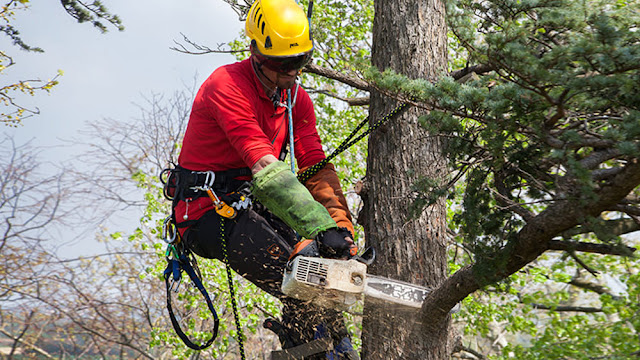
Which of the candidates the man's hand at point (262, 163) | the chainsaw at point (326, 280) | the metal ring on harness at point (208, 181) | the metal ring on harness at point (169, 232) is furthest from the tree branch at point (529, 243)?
the metal ring on harness at point (169, 232)

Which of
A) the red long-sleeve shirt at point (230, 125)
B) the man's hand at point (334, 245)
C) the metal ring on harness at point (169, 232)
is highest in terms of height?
the red long-sleeve shirt at point (230, 125)

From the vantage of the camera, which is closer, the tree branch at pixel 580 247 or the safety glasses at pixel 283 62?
the tree branch at pixel 580 247

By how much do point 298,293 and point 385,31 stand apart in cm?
200

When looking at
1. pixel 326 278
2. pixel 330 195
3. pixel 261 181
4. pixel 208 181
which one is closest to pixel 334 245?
pixel 326 278

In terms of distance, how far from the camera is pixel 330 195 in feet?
10.8

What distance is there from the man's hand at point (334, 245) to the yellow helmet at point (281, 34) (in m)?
0.99

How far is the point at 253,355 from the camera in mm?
13398

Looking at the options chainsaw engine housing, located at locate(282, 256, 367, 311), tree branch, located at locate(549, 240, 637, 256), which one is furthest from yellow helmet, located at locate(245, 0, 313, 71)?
tree branch, located at locate(549, 240, 637, 256)

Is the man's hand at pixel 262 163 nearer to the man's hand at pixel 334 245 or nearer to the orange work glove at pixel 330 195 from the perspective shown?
the man's hand at pixel 334 245

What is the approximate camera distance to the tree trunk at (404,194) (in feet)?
10.4

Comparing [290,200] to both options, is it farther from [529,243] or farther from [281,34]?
[529,243]

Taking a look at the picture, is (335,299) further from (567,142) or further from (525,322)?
(525,322)

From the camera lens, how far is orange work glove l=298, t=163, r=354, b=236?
3.23 metres

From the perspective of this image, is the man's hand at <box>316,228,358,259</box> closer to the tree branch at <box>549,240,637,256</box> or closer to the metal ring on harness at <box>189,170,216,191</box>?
the metal ring on harness at <box>189,170,216,191</box>
